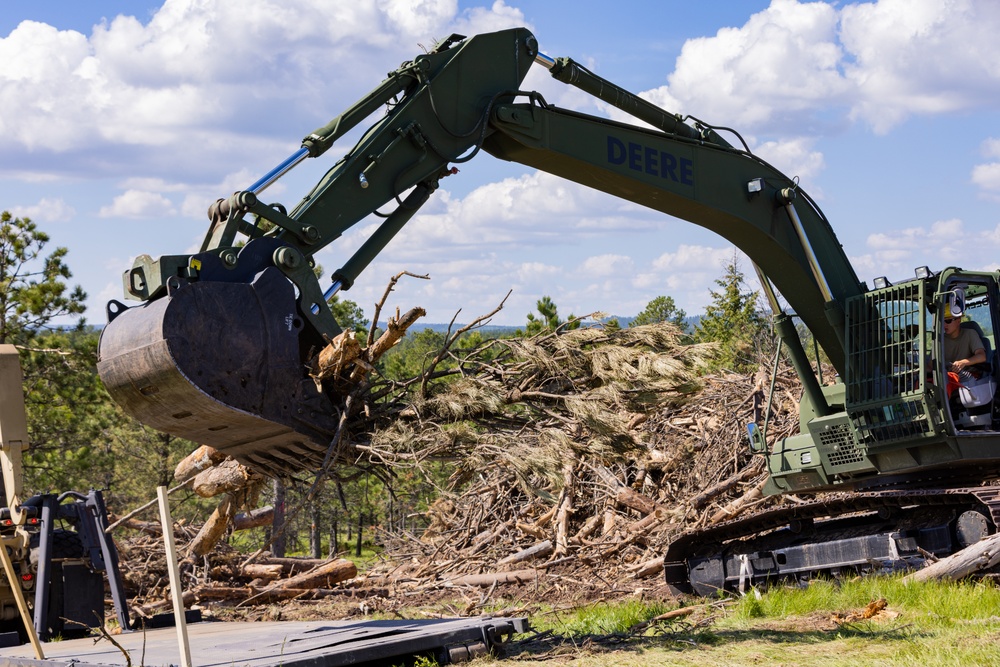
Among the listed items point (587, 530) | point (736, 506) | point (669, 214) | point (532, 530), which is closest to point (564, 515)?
point (587, 530)

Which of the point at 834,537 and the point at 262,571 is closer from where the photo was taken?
the point at 834,537

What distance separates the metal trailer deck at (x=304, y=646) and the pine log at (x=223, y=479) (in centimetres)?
200

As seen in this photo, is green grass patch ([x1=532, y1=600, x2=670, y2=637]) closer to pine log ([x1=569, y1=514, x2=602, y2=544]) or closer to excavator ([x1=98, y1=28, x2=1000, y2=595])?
excavator ([x1=98, y1=28, x2=1000, y2=595])

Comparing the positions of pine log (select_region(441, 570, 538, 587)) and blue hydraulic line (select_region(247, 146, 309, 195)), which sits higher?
blue hydraulic line (select_region(247, 146, 309, 195))

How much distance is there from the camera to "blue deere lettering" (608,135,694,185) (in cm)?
882

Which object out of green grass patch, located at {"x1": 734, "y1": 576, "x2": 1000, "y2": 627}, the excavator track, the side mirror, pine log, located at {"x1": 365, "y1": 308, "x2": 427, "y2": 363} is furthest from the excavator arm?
green grass patch, located at {"x1": 734, "y1": 576, "x2": 1000, "y2": 627}

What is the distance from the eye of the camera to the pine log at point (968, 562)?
8.92 m

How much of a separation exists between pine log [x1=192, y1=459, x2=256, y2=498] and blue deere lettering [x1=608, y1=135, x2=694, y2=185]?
161 inches

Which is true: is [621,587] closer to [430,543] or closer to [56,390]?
[430,543]

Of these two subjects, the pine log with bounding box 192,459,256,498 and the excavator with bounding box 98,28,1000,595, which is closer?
the excavator with bounding box 98,28,1000,595

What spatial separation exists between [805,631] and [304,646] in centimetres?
390

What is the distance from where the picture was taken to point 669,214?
31.5 ft

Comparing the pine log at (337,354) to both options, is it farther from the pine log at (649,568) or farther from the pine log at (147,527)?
the pine log at (147,527)

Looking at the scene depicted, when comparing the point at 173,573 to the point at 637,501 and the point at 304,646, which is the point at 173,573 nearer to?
the point at 304,646
